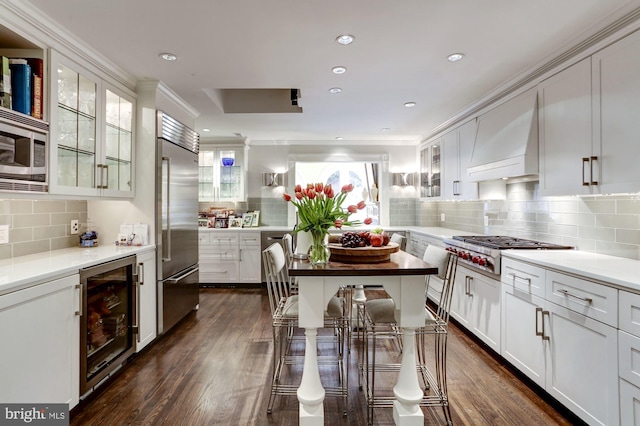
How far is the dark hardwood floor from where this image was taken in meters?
2.04

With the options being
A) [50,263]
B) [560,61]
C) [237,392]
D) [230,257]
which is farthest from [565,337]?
[230,257]

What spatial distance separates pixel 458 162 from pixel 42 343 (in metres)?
4.13

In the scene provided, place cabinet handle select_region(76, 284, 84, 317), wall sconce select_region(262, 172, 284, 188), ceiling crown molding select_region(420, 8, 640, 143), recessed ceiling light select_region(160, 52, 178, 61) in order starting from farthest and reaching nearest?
1. wall sconce select_region(262, 172, 284, 188)
2. recessed ceiling light select_region(160, 52, 178, 61)
3. cabinet handle select_region(76, 284, 84, 317)
4. ceiling crown molding select_region(420, 8, 640, 143)

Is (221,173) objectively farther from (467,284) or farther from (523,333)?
(523,333)

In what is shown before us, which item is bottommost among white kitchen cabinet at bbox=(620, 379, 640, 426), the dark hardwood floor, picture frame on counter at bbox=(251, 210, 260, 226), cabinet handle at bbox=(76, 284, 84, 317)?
the dark hardwood floor

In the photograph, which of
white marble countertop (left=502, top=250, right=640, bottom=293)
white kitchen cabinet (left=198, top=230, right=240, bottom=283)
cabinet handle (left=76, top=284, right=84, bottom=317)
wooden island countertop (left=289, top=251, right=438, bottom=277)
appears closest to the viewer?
white marble countertop (left=502, top=250, right=640, bottom=293)

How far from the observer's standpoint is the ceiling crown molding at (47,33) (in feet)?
6.34

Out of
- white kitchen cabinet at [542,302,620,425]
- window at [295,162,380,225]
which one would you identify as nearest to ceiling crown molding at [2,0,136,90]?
white kitchen cabinet at [542,302,620,425]

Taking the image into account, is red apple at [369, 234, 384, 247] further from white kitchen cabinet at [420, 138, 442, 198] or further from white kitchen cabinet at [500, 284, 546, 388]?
white kitchen cabinet at [420, 138, 442, 198]

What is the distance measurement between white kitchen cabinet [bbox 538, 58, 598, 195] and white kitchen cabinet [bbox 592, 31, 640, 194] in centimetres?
7

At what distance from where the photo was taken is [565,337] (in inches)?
80.4

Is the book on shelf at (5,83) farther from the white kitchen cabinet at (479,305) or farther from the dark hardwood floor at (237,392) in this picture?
the white kitchen cabinet at (479,305)

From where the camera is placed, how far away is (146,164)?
313 centimetres

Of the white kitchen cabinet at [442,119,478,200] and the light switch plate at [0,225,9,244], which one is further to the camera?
the white kitchen cabinet at [442,119,478,200]
